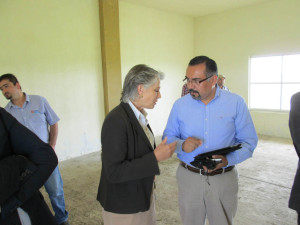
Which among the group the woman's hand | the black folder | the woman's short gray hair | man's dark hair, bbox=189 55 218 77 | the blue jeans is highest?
man's dark hair, bbox=189 55 218 77

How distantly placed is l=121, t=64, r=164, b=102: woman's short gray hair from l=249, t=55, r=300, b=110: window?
18.3 ft

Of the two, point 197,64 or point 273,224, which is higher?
point 197,64

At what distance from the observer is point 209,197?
1591 millimetres

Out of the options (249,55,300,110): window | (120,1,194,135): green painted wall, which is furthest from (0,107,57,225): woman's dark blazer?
(249,55,300,110): window

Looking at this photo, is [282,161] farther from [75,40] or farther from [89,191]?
[75,40]

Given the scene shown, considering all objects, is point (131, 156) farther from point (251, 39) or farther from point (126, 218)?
point (251, 39)

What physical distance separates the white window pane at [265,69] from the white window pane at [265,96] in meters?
0.16

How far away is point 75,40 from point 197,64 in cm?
366

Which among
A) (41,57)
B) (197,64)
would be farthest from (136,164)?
(41,57)

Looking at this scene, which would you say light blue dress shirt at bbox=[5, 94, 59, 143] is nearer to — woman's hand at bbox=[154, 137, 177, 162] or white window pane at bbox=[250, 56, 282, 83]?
woman's hand at bbox=[154, 137, 177, 162]

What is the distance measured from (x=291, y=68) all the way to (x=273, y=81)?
51 cm

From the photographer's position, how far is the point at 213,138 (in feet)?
5.24

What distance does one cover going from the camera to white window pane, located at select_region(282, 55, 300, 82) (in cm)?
565

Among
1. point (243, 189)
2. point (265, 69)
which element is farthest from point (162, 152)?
point (265, 69)
